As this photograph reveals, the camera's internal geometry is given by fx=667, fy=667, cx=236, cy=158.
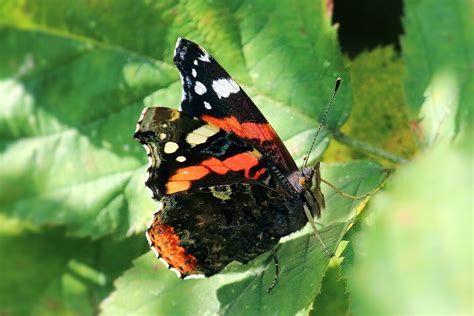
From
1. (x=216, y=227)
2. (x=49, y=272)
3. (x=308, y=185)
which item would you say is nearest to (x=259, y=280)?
(x=216, y=227)

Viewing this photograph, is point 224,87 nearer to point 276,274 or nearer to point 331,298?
point 276,274

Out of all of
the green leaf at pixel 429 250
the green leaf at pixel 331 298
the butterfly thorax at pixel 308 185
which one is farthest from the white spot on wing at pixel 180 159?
the green leaf at pixel 429 250

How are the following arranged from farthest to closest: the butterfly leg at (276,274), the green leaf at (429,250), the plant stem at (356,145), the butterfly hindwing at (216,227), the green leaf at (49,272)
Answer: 1. the green leaf at (49,272)
2. the plant stem at (356,145)
3. the butterfly hindwing at (216,227)
4. the butterfly leg at (276,274)
5. the green leaf at (429,250)

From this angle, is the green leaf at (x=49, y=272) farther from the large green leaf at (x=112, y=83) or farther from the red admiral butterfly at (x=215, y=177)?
the red admiral butterfly at (x=215, y=177)

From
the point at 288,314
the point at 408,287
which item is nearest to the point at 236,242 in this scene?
the point at 288,314

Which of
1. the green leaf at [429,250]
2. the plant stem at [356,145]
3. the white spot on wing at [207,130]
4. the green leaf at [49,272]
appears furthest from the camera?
the green leaf at [49,272]

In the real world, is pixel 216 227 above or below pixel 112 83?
below

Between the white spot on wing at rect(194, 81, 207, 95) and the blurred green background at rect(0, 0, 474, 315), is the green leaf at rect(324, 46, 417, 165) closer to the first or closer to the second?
the blurred green background at rect(0, 0, 474, 315)
